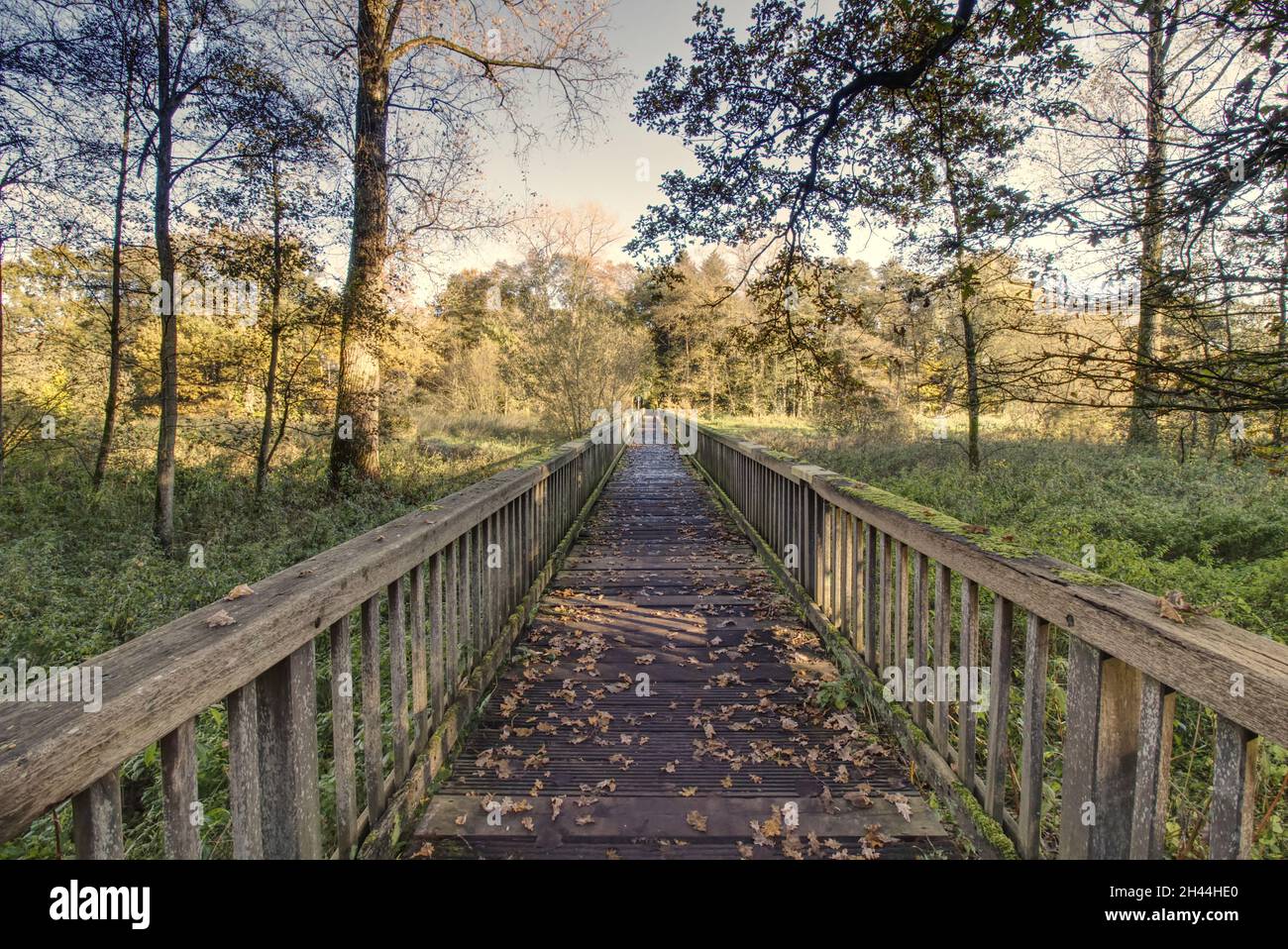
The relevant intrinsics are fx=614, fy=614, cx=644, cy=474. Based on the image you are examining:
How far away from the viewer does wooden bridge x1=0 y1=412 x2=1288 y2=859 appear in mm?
1201

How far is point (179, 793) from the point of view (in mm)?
1188

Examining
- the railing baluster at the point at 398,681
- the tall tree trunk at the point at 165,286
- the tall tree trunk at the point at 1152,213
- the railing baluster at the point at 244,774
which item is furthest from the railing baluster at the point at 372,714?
the tall tree trunk at the point at 165,286

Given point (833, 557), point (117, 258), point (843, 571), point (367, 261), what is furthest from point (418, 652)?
point (117, 258)

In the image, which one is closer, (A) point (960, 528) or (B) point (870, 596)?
(A) point (960, 528)

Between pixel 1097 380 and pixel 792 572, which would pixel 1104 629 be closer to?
pixel 1097 380

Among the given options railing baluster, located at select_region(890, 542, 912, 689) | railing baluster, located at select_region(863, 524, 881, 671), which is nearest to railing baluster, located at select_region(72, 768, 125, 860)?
railing baluster, located at select_region(890, 542, 912, 689)

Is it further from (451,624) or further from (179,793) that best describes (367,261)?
(179,793)

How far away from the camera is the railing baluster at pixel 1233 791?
46.5 inches

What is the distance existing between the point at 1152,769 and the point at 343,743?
2.21 meters

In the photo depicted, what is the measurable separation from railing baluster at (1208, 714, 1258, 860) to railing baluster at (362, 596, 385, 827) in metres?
2.21

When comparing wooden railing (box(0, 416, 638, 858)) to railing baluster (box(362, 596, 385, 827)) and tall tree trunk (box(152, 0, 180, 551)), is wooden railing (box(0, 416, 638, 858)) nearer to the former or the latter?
railing baluster (box(362, 596, 385, 827))

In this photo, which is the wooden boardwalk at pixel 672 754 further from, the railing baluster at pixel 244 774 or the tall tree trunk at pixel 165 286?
the tall tree trunk at pixel 165 286
